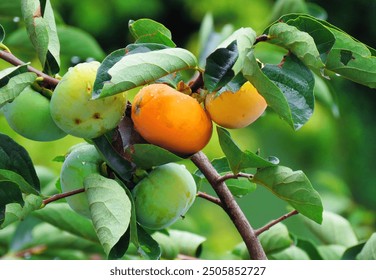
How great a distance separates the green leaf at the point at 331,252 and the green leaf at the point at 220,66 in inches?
18.6

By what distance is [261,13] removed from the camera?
3.61 metres

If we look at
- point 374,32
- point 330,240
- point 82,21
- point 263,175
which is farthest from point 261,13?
point 263,175

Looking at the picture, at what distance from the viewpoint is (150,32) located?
2.22ft

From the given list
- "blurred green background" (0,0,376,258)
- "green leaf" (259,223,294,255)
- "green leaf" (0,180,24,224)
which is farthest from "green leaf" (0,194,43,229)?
"blurred green background" (0,0,376,258)

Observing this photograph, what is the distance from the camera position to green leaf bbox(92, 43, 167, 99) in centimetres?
57

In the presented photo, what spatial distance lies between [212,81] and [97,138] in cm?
12

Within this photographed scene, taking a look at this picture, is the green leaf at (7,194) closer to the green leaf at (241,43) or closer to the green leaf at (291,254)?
the green leaf at (241,43)

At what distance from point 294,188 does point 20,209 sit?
24 centimetres

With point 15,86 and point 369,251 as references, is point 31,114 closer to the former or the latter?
point 15,86

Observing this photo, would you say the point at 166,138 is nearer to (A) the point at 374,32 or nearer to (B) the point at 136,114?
(B) the point at 136,114

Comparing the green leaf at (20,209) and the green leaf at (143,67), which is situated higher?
the green leaf at (143,67)

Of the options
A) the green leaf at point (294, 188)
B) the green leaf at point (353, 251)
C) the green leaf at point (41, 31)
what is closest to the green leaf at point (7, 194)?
the green leaf at point (41, 31)

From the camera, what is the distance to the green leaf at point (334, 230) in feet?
3.43

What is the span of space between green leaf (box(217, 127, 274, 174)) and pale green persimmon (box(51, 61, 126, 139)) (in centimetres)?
10
